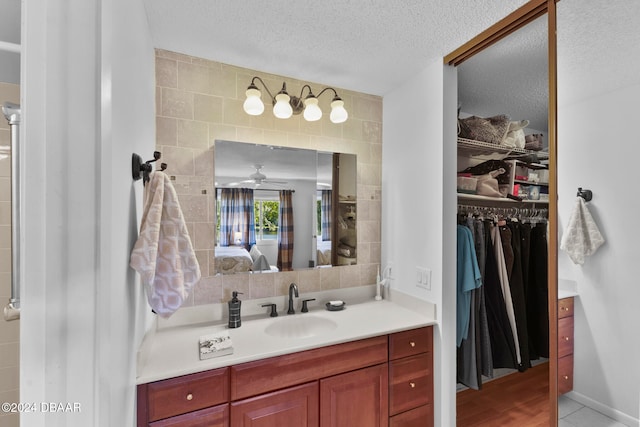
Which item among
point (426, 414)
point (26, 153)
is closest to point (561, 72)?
point (26, 153)

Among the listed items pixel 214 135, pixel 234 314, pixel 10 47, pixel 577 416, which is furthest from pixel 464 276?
pixel 10 47

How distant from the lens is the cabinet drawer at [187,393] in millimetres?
1103

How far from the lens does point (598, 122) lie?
1.06 meters

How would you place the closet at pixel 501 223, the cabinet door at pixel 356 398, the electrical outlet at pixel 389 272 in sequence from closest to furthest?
1. the cabinet door at pixel 356 398
2. the closet at pixel 501 223
3. the electrical outlet at pixel 389 272

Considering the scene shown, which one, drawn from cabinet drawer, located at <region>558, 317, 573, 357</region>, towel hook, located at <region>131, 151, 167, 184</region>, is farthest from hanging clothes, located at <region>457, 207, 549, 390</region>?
towel hook, located at <region>131, 151, 167, 184</region>

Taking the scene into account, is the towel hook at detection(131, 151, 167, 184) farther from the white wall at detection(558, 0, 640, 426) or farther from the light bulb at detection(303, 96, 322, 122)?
the white wall at detection(558, 0, 640, 426)

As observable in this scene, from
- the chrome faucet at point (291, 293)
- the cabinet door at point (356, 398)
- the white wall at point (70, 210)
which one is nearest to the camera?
the white wall at point (70, 210)

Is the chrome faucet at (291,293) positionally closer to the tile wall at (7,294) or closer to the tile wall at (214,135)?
the tile wall at (214,135)

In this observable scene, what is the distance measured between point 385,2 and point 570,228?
47.7 inches

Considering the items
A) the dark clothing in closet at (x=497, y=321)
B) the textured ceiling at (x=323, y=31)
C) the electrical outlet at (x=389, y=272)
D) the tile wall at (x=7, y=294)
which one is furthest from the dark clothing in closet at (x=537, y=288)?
the tile wall at (x=7, y=294)

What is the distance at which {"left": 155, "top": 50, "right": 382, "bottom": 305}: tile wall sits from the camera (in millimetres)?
1583

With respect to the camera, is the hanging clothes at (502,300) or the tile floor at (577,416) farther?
the hanging clothes at (502,300)

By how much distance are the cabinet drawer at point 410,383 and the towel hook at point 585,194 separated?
1.11m

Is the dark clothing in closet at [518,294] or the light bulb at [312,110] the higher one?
the light bulb at [312,110]
